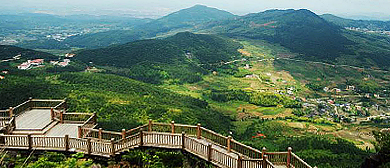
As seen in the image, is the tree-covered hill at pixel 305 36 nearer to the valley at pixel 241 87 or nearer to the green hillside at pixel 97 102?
the valley at pixel 241 87

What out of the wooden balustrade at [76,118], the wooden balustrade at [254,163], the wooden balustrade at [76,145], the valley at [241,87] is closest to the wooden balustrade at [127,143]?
the wooden balustrade at [76,145]

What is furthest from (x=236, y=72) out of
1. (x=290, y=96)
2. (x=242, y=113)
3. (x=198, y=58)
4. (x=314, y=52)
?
(x=314, y=52)

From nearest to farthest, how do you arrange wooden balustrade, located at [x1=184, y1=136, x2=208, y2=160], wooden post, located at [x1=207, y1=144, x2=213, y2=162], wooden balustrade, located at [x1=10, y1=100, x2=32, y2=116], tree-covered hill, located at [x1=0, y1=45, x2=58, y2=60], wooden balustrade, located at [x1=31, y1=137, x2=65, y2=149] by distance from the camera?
wooden post, located at [x1=207, y1=144, x2=213, y2=162] < wooden balustrade, located at [x1=184, y1=136, x2=208, y2=160] < wooden balustrade, located at [x1=31, y1=137, x2=65, y2=149] < wooden balustrade, located at [x1=10, y1=100, x2=32, y2=116] < tree-covered hill, located at [x1=0, y1=45, x2=58, y2=60]

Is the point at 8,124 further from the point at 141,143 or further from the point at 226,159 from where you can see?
the point at 226,159

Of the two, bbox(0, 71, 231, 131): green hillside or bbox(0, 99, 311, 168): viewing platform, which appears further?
bbox(0, 71, 231, 131): green hillside

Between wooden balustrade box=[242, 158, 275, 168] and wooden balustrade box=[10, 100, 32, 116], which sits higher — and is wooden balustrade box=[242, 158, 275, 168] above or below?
below

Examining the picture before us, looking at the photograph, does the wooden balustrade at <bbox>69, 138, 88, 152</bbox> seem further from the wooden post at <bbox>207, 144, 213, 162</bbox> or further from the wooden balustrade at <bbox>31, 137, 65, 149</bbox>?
the wooden post at <bbox>207, 144, 213, 162</bbox>

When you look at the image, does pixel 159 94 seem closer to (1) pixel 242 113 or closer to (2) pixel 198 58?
(1) pixel 242 113

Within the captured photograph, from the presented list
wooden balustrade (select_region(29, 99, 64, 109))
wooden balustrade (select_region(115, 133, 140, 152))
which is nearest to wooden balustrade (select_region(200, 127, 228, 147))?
wooden balustrade (select_region(115, 133, 140, 152))

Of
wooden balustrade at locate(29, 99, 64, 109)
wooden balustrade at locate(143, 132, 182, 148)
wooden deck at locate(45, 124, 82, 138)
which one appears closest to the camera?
wooden balustrade at locate(143, 132, 182, 148)
